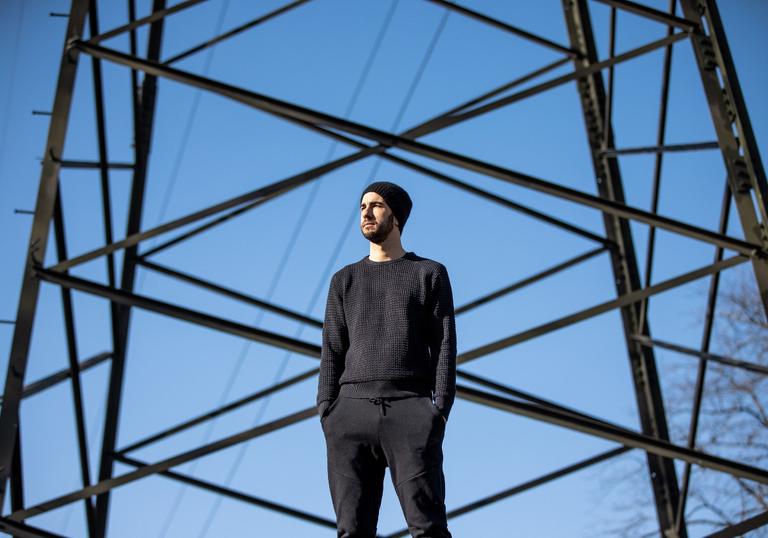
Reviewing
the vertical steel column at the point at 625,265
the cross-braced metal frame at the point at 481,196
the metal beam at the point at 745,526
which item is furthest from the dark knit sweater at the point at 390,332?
the vertical steel column at the point at 625,265

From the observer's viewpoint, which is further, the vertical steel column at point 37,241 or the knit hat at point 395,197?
the vertical steel column at point 37,241

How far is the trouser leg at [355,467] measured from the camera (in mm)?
2986

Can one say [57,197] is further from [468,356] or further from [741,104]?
[741,104]

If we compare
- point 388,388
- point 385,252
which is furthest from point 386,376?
point 385,252

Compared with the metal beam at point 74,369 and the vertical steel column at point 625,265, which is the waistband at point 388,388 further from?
the vertical steel column at point 625,265

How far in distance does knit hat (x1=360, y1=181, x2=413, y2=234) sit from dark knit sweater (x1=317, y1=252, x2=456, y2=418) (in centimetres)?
12

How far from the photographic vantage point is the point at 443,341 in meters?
3.11

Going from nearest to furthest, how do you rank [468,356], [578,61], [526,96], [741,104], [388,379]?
[388,379], [468,356], [741,104], [526,96], [578,61]

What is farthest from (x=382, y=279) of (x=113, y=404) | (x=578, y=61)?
(x=578, y=61)

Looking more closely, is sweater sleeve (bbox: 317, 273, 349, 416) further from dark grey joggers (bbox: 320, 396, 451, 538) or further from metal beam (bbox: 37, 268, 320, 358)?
metal beam (bbox: 37, 268, 320, 358)

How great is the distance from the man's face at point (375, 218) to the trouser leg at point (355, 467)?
524mm

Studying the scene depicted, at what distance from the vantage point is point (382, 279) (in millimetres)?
3250

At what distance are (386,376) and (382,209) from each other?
528 mm

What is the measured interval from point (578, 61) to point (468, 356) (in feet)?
11.2
